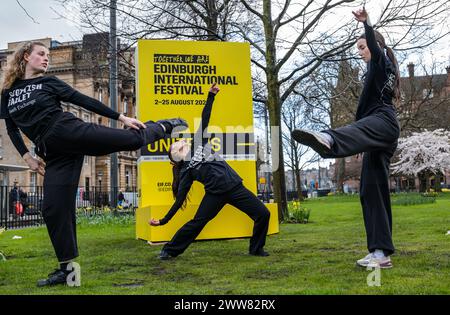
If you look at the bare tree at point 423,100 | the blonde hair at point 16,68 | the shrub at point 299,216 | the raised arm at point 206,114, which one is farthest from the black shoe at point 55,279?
the bare tree at point 423,100

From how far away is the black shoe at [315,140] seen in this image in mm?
4203

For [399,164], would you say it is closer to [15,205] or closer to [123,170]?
[123,170]

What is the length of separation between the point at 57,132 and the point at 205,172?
8.27ft

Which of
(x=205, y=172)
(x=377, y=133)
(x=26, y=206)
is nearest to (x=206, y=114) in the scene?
(x=205, y=172)

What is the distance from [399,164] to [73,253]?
165 ft

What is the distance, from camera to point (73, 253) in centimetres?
472

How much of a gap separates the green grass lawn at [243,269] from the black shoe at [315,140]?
3.84ft

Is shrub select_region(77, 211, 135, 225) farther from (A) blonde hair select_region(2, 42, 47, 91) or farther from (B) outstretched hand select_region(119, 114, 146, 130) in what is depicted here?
(B) outstretched hand select_region(119, 114, 146, 130)

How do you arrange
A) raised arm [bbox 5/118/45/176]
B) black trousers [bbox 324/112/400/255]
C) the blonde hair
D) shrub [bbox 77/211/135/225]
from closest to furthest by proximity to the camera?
black trousers [bbox 324/112/400/255] < the blonde hair < raised arm [bbox 5/118/45/176] < shrub [bbox 77/211/135/225]

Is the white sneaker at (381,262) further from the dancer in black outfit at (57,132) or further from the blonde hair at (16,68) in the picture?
the blonde hair at (16,68)

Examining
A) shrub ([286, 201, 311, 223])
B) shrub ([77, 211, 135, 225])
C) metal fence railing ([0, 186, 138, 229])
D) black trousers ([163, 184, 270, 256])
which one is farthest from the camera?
metal fence railing ([0, 186, 138, 229])

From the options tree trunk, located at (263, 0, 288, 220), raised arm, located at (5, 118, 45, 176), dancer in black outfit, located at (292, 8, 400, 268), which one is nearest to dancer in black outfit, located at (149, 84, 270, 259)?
dancer in black outfit, located at (292, 8, 400, 268)

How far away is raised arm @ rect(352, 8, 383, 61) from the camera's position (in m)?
4.67

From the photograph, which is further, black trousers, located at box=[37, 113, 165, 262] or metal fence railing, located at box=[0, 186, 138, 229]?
metal fence railing, located at box=[0, 186, 138, 229]
